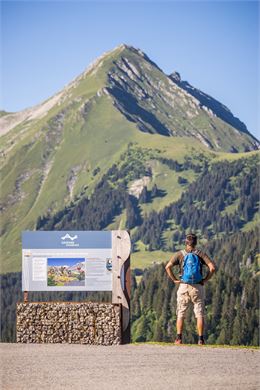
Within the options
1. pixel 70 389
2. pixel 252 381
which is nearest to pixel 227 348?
pixel 252 381

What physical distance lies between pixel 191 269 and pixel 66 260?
21.2 feet

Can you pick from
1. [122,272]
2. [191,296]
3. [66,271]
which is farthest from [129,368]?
[66,271]

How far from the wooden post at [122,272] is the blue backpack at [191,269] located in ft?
14.2

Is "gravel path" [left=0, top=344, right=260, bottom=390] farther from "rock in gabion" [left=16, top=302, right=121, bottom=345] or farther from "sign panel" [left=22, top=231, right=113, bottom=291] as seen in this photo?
"sign panel" [left=22, top=231, right=113, bottom=291]

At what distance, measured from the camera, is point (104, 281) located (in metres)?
30.1

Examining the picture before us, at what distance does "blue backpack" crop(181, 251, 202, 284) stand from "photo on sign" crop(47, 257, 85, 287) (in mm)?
5732

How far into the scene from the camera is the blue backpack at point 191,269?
25.1 metres

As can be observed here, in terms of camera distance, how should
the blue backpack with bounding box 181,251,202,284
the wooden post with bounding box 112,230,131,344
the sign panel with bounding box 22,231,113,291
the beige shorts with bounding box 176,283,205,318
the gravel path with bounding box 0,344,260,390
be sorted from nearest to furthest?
the gravel path with bounding box 0,344,260,390 < the blue backpack with bounding box 181,251,202,284 < the beige shorts with bounding box 176,283,205,318 < the wooden post with bounding box 112,230,131,344 < the sign panel with bounding box 22,231,113,291

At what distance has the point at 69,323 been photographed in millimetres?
29250

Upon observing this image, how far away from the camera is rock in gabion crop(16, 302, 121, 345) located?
28.8m

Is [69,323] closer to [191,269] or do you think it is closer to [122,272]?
[122,272]

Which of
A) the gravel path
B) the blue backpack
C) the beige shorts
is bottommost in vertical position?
the gravel path

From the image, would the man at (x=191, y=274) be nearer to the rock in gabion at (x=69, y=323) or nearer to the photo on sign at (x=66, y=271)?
the rock in gabion at (x=69, y=323)

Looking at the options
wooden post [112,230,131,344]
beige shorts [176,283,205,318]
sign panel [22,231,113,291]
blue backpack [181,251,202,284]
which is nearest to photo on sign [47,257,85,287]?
sign panel [22,231,113,291]
